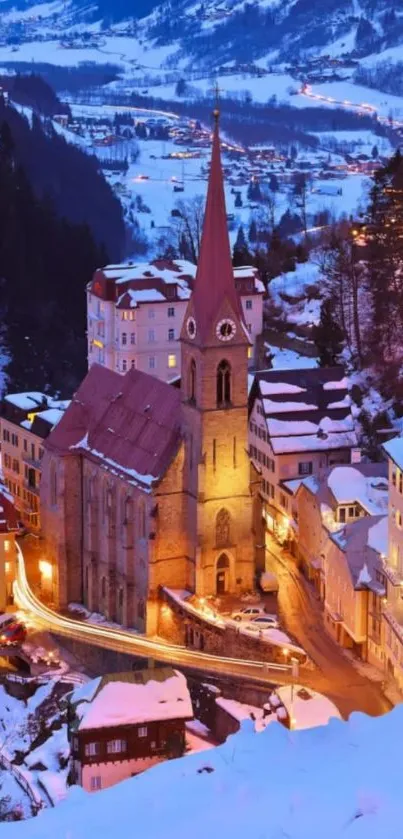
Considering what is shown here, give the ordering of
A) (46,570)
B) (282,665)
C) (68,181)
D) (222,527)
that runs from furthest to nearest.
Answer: (68,181)
(46,570)
(222,527)
(282,665)

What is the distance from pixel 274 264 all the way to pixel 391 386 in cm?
2536

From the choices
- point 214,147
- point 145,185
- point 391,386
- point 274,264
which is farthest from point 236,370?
point 145,185

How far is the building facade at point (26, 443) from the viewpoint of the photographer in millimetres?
79562

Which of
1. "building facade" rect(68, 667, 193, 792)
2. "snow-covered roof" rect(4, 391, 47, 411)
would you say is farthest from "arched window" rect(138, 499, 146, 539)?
"snow-covered roof" rect(4, 391, 47, 411)

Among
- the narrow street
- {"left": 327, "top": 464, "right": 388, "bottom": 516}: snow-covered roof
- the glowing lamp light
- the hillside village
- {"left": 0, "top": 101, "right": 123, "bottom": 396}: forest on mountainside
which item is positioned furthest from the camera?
{"left": 0, "top": 101, "right": 123, "bottom": 396}: forest on mountainside

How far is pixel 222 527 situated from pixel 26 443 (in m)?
17.1

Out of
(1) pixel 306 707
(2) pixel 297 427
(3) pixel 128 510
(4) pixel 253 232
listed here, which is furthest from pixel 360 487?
(4) pixel 253 232

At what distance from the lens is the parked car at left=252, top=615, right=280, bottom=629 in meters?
64.5

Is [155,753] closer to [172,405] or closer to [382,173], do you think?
[172,405]

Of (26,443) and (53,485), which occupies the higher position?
(53,485)

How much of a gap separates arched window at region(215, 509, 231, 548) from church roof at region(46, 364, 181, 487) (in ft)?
10.2

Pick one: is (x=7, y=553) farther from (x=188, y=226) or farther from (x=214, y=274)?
(x=188, y=226)

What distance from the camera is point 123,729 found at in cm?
5716

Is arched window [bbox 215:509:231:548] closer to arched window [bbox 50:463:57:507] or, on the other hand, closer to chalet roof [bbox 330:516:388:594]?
chalet roof [bbox 330:516:388:594]
